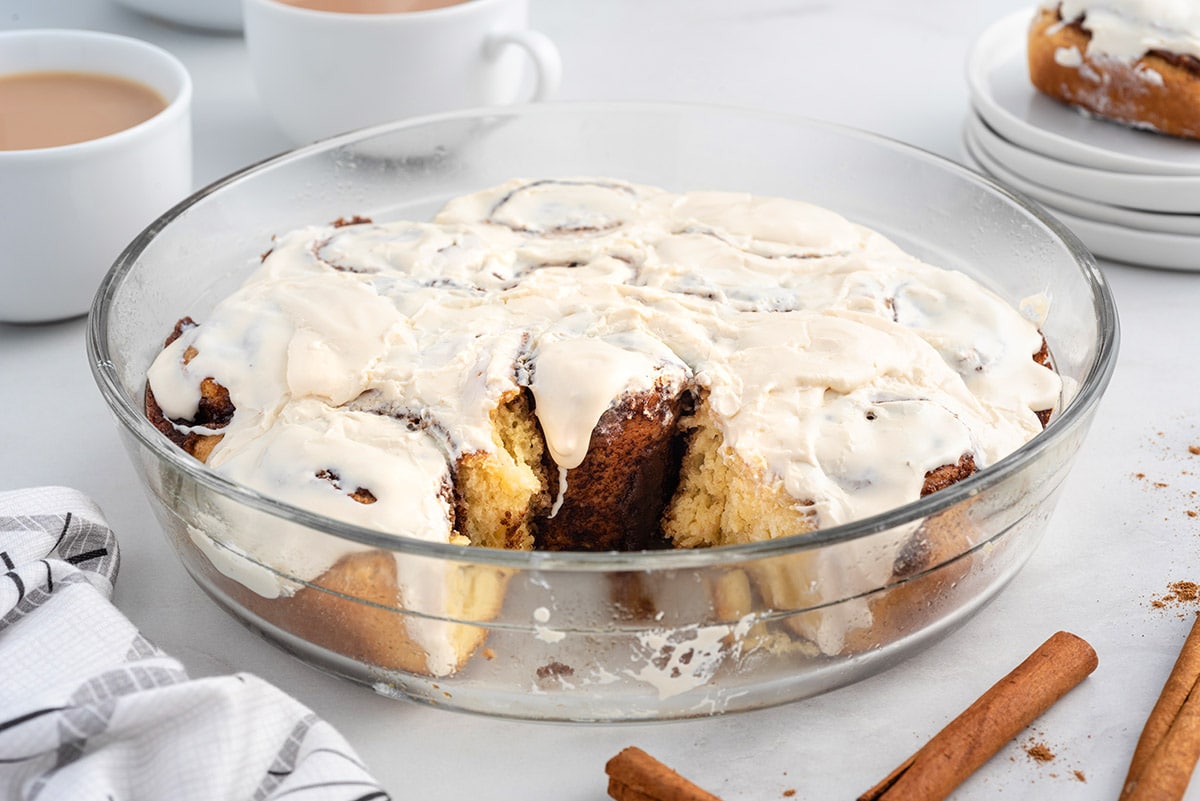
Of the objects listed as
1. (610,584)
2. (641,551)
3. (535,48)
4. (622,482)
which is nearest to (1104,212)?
(535,48)

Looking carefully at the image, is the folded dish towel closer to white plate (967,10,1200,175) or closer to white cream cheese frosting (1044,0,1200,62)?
white plate (967,10,1200,175)

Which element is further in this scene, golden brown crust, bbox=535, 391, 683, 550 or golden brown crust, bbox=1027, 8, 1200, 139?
golden brown crust, bbox=1027, 8, 1200, 139

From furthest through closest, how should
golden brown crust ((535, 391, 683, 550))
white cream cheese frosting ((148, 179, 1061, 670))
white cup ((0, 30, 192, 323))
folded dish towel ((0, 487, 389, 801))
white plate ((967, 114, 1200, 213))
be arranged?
white plate ((967, 114, 1200, 213)), white cup ((0, 30, 192, 323)), golden brown crust ((535, 391, 683, 550)), white cream cheese frosting ((148, 179, 1061, 670)), folded dish towel ((0, 487, 389, 801))

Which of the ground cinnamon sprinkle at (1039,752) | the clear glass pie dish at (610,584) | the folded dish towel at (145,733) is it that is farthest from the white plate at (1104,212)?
the folded dish towel at (145,733)

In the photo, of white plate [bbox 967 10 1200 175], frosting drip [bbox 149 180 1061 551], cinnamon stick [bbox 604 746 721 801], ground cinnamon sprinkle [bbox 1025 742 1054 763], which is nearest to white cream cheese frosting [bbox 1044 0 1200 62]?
white plate [bbox 967 10 1200 175]

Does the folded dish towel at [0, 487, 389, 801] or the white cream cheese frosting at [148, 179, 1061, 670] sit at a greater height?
the white cream cheese frosting at [148, 179, 1061, 670]
